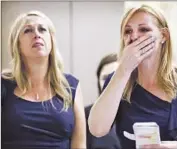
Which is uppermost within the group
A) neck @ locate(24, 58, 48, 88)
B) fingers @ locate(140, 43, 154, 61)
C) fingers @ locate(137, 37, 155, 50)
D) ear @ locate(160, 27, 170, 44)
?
ear @ locate(160, 27, 170, 44)

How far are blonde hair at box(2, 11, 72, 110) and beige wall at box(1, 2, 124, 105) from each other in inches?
0.6

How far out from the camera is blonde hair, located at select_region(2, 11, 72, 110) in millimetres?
994

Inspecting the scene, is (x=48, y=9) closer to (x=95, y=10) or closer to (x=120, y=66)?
(x=95, y=10)

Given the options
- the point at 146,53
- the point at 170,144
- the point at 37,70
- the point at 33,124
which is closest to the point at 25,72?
the point at 37,70

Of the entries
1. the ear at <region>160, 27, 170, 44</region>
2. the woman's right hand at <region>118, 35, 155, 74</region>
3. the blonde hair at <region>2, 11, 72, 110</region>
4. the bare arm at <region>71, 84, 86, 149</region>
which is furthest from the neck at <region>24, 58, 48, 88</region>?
the ear at <region>160, 27, 170, 44</region>

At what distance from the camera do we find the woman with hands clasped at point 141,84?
3.20 feet

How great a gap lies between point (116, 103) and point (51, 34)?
0.93 feet

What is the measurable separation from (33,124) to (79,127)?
14cm

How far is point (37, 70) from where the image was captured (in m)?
1.00

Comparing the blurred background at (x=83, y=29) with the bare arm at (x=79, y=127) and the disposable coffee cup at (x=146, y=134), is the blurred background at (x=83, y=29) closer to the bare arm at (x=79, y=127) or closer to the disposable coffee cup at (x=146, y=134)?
the bare arm at (x=79, y=127)

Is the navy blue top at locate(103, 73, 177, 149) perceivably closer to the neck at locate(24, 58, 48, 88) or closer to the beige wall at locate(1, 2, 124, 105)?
the beige wall at locate(1, 2, 124, 105)

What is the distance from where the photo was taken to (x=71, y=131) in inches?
39.2

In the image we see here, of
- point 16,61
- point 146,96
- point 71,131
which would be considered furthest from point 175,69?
point 16,61

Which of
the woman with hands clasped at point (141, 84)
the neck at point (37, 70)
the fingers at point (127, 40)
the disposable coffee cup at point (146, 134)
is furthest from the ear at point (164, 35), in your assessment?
the neck at point (37, 70)
